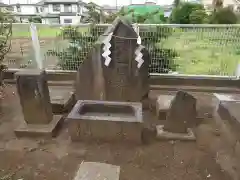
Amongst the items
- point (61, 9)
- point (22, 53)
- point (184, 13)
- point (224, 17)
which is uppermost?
point (61, 9)

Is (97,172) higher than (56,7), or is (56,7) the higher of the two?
(56,7)

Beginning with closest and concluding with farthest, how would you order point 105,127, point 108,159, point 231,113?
point 108,159 → point 105,127 → point 231,113

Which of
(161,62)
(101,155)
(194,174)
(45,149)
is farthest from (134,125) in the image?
(161,62)

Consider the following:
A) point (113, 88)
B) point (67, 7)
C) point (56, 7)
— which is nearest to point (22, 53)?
point (113, 88)

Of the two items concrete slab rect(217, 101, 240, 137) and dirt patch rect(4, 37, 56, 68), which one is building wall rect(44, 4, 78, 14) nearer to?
dirt patch rect(4, 37, 56, 68)

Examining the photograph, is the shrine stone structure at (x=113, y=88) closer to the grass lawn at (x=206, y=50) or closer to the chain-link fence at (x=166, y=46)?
the chain-link fence at (x=166, y=46)

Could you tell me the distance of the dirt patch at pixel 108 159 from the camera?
9.62ft

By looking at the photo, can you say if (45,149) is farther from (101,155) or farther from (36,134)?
(101,155)

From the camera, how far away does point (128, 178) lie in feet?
9.39

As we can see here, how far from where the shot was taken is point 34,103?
3.65 meters

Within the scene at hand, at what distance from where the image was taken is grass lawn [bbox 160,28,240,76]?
5250mm

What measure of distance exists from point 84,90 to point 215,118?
2.58 metres

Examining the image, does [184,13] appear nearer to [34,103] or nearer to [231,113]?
[231,113]

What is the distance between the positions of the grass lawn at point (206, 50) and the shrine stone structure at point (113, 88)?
157 centimetres
